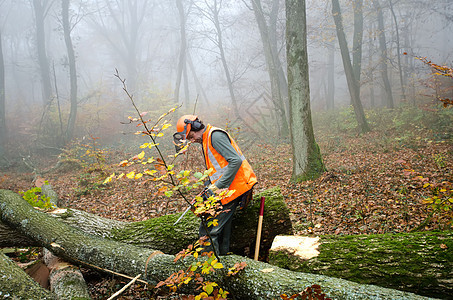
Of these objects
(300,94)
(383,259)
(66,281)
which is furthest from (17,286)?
(300,94)

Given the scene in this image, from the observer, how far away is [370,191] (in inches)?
225

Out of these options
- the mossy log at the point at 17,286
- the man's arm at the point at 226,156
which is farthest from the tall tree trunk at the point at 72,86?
the man's arm at the point at 226,156

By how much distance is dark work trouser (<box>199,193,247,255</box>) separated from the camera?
3295 mm

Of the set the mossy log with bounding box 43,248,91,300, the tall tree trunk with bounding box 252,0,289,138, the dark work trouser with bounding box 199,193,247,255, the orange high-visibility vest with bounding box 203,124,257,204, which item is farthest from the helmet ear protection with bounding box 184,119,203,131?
the tall tree trunk with bounding box 252,0,289,138

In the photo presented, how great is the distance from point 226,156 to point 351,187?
4230 mm

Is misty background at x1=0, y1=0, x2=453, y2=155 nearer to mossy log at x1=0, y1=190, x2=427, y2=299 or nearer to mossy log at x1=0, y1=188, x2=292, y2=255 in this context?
mossy log at x1=0, y1=188, x2=292, y2=255

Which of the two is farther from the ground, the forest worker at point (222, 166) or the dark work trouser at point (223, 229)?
the forest worker at point (222, 166)

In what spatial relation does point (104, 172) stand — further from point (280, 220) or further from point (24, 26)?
point (24, 26)

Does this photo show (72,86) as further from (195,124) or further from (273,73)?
(195,124)

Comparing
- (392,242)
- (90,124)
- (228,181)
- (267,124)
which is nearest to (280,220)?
(228,181)

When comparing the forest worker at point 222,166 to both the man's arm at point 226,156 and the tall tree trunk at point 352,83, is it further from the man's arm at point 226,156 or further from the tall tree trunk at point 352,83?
the tall tree trunk at point 352,83

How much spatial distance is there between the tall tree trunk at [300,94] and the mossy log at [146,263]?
4536 mm

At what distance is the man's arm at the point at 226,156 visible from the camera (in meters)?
3.17

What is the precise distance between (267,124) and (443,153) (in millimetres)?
11910
